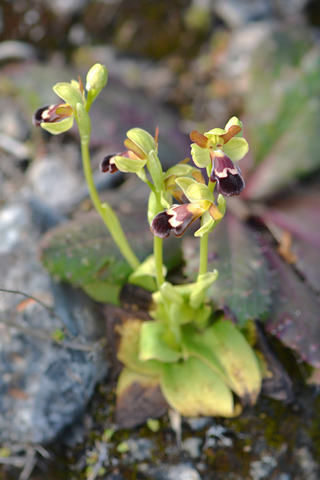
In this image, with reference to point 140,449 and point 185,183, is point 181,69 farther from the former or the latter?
point 140,449

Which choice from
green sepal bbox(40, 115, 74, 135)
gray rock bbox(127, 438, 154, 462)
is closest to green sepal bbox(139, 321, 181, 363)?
gray rock bbox(127, 438, 154, 462)

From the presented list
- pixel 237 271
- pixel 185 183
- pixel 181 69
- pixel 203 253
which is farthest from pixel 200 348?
pixel 181 69

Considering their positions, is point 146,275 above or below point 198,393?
above

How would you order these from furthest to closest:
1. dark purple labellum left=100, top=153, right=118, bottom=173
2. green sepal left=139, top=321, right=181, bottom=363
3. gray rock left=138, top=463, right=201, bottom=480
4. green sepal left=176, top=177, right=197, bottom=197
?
gray rock left=138, top=463, right=201, bottom=480, green sepal left=139, top=321, right=181, bottom=363, dark purple labellum left=100, top=153, right=118, bottom=173, green sepal left=176, top=177, right=197, bottom=197

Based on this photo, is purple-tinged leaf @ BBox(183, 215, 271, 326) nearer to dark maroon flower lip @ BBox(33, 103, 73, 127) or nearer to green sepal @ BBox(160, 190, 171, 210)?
green sepal @ BBox(160, 190, 171, 210)

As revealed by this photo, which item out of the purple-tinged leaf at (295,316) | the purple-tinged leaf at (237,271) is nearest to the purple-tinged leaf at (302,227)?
the purple-tinged leaf at (295,316)

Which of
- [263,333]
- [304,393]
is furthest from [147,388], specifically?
[304,393]
